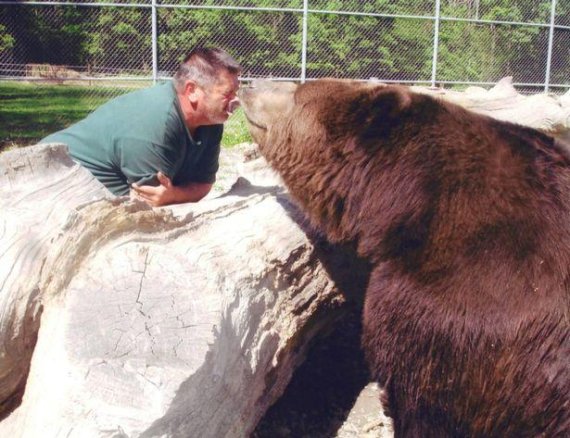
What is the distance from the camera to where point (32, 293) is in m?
2.34

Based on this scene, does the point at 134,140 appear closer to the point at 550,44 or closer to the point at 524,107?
the point at 524,107

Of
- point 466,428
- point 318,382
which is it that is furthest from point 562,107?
point 466,428

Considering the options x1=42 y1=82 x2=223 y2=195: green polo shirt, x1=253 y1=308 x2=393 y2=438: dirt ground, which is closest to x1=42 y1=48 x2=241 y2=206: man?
x1=42 y1=82 x2=223 y2=195: green polo shirt

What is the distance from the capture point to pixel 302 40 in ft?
38.7

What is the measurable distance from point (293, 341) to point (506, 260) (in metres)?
0.95

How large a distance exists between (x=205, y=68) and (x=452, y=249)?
1.58m

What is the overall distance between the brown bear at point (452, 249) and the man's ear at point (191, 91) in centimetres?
87

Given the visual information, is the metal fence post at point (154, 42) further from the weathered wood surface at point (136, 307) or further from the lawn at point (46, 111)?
the weathered wood surface at point (136, 307)

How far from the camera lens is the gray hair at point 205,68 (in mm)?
3438

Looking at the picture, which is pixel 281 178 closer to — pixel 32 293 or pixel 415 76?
pixel 32 293

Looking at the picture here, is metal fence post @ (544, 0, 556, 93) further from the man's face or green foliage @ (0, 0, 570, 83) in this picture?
the man's face

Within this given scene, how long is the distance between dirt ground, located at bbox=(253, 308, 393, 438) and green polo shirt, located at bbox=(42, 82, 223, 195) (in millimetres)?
1066

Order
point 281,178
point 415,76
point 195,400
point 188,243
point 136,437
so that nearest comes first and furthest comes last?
point 136,437, point 195,400, point 188,243, point 281,178, point 415,76

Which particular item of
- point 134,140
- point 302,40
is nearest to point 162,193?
point 134,140
